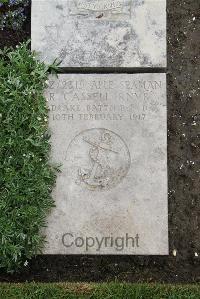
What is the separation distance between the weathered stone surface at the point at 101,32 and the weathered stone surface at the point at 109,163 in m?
0.16

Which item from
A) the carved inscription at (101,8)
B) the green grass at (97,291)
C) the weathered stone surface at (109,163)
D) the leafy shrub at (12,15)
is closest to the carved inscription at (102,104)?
the weathered stone surface at (109,163)

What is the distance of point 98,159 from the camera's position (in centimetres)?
513

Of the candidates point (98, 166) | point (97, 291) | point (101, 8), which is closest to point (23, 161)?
point (98, 166)

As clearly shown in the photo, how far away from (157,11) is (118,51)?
487 millimetres

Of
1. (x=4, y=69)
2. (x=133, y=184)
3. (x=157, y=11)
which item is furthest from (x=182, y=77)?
(x=4, y=69)

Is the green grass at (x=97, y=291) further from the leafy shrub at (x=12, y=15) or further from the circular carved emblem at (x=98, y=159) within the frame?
the leafy shrub at (x=12, y=15)

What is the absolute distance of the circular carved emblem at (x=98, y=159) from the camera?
16.8 ft

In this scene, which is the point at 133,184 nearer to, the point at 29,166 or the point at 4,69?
the point at 29,166

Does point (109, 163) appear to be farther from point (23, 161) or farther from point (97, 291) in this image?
point (97, 291)

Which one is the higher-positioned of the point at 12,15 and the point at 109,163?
the point at 12,15

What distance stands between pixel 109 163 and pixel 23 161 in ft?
2.33

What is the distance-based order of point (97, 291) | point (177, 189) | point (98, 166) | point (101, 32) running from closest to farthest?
point (97, 291) < point (98, 166) < point (101, 32) < point (177, 189)

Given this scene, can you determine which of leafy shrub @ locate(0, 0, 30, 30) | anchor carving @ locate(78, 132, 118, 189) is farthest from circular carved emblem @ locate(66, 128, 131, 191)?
leafy shrub @ locate(0, 0, 30, 30)

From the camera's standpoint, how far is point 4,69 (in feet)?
16.7
